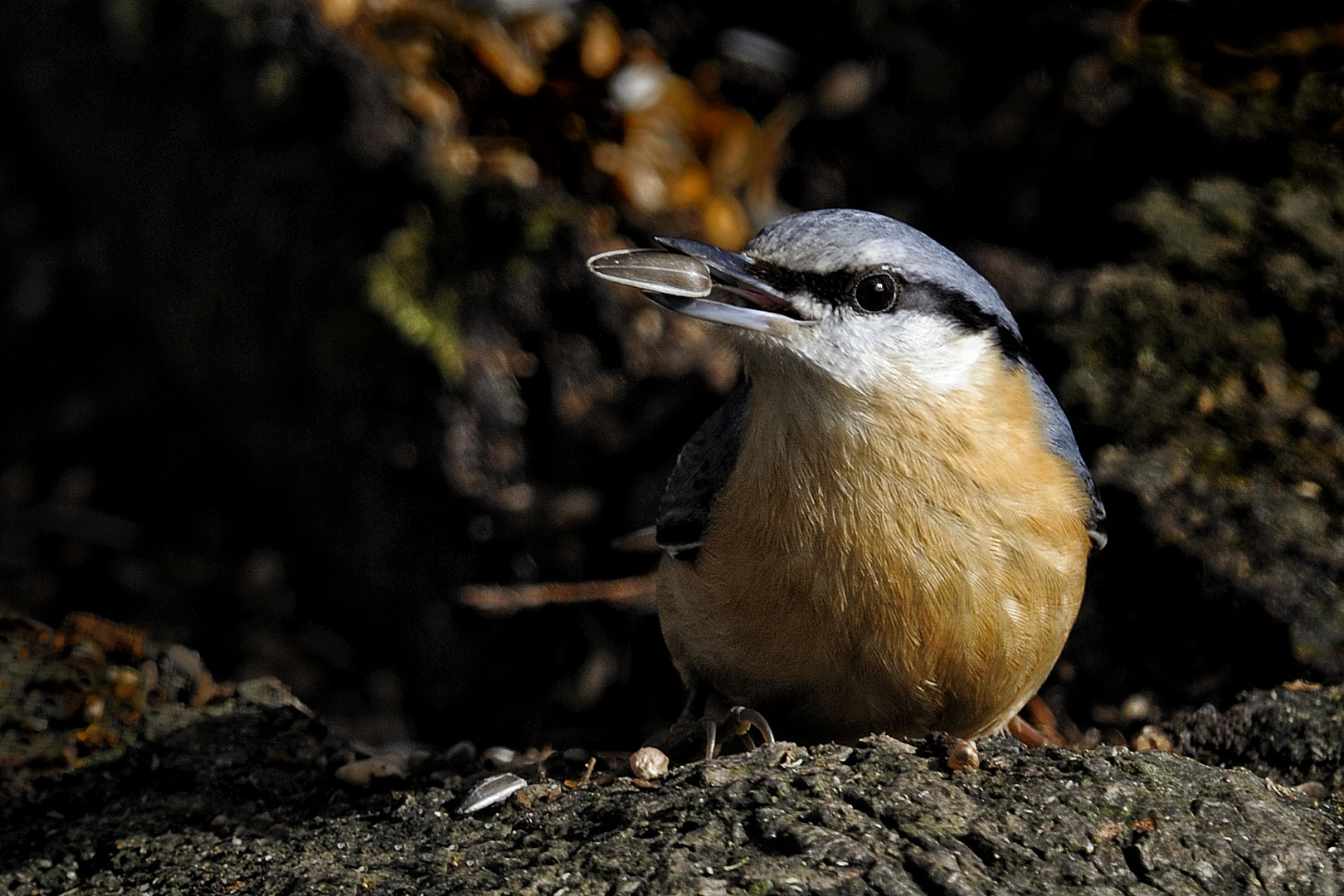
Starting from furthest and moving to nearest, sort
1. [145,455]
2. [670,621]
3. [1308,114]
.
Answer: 1. [145,455]
2. [1308,114]
3. [670,621]

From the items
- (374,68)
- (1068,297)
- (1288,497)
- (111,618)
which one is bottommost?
(111,618)

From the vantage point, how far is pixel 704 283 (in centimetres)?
279

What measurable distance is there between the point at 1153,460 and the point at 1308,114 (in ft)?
6.11

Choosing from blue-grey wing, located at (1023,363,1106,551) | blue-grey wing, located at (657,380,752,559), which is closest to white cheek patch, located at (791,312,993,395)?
blue-grey wing, located at (1023,363,1106,551)

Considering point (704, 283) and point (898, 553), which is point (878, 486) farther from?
point (704, 283)

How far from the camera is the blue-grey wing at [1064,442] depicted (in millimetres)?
3230

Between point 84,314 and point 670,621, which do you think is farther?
point 84,314

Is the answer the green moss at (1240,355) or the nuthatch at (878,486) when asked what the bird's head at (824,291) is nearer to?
the nuthatch at (878,486)

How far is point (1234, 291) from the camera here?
15.4 feet

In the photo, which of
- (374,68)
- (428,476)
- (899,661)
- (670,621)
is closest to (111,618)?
(428,476)

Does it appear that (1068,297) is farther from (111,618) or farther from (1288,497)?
(111,618)

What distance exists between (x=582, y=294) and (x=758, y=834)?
129 inches

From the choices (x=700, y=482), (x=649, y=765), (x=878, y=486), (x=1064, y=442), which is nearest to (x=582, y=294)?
(x=700, y=482)

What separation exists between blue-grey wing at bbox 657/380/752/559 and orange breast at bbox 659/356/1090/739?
0.15 m
